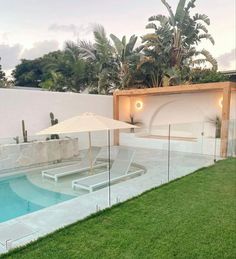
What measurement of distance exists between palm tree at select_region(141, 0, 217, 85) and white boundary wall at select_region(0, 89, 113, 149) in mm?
5264

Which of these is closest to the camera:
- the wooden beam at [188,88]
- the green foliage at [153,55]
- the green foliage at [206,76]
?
the wooden beam at [188,88]

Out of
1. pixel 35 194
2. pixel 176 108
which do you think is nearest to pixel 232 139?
pixel 176 108

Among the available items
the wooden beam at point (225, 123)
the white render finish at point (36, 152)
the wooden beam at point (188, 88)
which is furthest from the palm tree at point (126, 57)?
the wooden beam at point (225, 123)

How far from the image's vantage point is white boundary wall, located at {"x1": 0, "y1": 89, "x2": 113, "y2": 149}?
10.7 meters

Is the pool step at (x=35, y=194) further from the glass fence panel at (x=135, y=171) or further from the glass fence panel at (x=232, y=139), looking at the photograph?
the glass fence panel at (x=232, y=139)

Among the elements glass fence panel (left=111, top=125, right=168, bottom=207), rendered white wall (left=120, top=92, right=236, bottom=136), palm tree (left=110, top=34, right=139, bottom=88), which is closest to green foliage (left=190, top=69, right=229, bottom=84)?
rendered white wall (left=120, top=92, right=236, bottom=136)

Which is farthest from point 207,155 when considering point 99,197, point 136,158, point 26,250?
point 26,250

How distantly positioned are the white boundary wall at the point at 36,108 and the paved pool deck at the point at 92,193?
2003 mm

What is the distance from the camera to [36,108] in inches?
468

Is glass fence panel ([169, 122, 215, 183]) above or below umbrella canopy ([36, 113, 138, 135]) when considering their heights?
below

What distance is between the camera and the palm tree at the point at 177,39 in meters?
15.9

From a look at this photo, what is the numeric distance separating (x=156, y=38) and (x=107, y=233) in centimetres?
1427

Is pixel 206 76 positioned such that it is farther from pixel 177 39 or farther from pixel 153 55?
pixel 153 55

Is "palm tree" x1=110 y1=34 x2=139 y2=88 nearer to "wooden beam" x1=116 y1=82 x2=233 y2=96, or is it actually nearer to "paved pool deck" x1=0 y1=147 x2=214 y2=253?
"wooden beam" x1=116 y1=82 x2=233 y2=96
